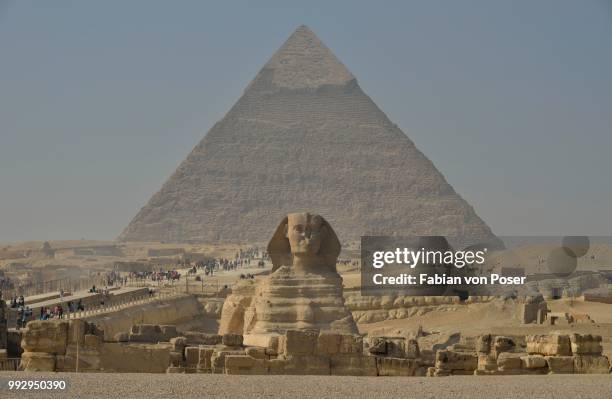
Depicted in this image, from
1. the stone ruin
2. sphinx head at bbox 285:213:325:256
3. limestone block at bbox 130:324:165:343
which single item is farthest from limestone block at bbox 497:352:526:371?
sphinx head at bbox 285:213:325:256

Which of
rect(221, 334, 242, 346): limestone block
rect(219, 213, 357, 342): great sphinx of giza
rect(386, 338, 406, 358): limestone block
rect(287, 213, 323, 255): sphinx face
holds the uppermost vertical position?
rect(287, 213, 323, 255): sphinx face

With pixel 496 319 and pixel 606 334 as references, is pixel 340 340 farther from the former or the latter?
pixel 496 319

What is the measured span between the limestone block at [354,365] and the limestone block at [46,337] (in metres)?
2.04

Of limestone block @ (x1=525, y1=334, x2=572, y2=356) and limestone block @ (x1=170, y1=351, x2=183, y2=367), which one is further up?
limestone block @ (x1=525, y1=334, x2=572, y2=356)

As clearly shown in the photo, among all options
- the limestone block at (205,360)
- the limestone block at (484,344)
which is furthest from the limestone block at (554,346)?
the limestone block at (205,360)

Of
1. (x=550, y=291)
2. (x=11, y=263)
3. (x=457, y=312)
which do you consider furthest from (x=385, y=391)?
(x=11, y=263)

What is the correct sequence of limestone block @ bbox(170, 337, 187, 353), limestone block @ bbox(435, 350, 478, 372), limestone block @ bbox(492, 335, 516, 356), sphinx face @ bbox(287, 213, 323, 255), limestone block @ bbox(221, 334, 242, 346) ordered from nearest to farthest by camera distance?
limestone block @ bbox(435, 350, 478, 372) < limestone block @ bbox(170, 337, 187, 353) < limestone block @ bbox(492, 335, 516, 356) < limestone block @ bbox(221, 334, 242, 346) < sphinx face @ bbox(287, 213, 323, 255)

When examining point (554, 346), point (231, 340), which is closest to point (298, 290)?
point (231, 340)

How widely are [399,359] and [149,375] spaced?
2495 millimetres

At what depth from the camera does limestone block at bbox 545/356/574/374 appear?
11.5 meters

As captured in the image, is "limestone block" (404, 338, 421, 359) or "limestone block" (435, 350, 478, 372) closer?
"limestone block" (435, 350, 478, 372)

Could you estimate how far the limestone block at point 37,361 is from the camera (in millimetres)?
11203

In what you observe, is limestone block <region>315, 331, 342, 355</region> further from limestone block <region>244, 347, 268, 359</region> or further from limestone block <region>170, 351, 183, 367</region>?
limestone block <region>170, 351, 183, 367</region>

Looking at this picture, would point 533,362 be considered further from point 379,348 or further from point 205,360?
point 205,360
